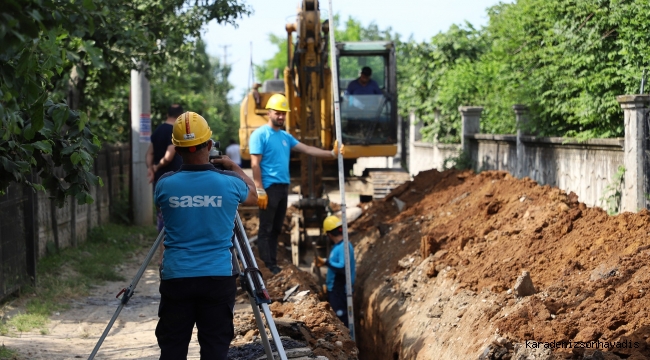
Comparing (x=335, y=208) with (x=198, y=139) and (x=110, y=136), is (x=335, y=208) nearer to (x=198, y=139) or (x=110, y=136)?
(x=110, y=136)

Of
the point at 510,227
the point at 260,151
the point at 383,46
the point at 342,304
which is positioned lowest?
the point at 342,304

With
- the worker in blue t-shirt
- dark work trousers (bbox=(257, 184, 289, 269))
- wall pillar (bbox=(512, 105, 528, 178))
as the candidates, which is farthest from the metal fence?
wall pillar (bbox=(512, 105, 528, 178))

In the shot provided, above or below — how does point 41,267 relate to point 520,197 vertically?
below

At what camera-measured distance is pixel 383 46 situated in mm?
16969

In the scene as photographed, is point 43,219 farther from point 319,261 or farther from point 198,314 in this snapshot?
point 198,314

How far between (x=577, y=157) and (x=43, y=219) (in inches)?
285

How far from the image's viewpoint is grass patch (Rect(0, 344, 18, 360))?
6922 mm

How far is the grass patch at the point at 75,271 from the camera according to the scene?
8.88 metres

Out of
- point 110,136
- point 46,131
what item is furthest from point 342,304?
point 110,136

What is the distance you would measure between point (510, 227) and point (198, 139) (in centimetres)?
534

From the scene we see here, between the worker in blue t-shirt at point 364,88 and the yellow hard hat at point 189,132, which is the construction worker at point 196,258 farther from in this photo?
the worker in blue t-shirt at point 364,88

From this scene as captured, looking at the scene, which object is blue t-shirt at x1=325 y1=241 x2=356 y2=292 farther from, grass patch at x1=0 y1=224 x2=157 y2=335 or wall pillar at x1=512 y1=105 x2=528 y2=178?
wall pillar at x1=512 y1=105 x2=528 y2=178

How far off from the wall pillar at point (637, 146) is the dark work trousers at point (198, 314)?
5.72 meters

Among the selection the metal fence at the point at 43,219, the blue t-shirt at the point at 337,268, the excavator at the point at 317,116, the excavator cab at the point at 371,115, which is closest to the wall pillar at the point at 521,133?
the excavator at the point at 317,116
